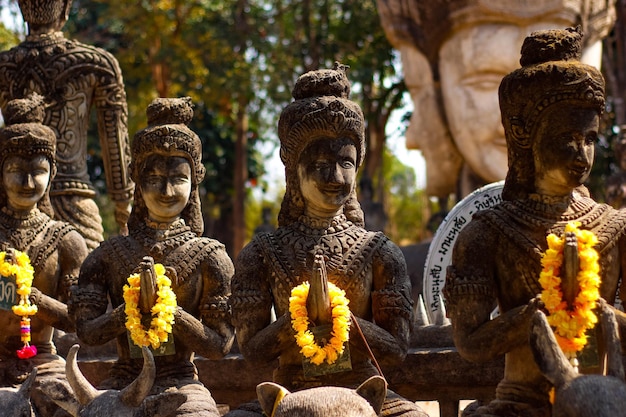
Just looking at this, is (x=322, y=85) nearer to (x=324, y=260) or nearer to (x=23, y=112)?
(x=324, y=260)

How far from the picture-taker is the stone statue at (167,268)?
7.68m

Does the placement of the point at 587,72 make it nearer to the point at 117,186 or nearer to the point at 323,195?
the point at 323,195

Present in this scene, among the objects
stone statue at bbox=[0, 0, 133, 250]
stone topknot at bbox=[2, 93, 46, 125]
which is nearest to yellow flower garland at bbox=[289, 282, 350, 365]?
stone topknot at bbox=[2, 93, 46, 125]

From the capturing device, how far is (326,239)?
742cm

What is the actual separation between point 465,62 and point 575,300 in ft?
28.2

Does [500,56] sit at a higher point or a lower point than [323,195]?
higher

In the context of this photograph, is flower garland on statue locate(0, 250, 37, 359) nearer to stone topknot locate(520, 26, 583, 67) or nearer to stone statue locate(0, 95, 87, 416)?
stone statue locate(0, 95, 87, 416)

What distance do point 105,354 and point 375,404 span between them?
175 inches

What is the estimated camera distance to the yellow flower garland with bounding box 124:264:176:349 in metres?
7.34

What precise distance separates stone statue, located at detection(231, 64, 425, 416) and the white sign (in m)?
3.58

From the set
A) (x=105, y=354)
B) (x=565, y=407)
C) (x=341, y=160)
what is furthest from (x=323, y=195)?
(x=105, y=354)

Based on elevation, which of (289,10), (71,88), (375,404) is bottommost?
(375,404)

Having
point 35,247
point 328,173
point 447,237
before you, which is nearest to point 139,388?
point 328,173

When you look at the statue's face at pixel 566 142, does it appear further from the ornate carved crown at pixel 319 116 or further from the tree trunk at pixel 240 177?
the tree trunk at pixel 240 177
